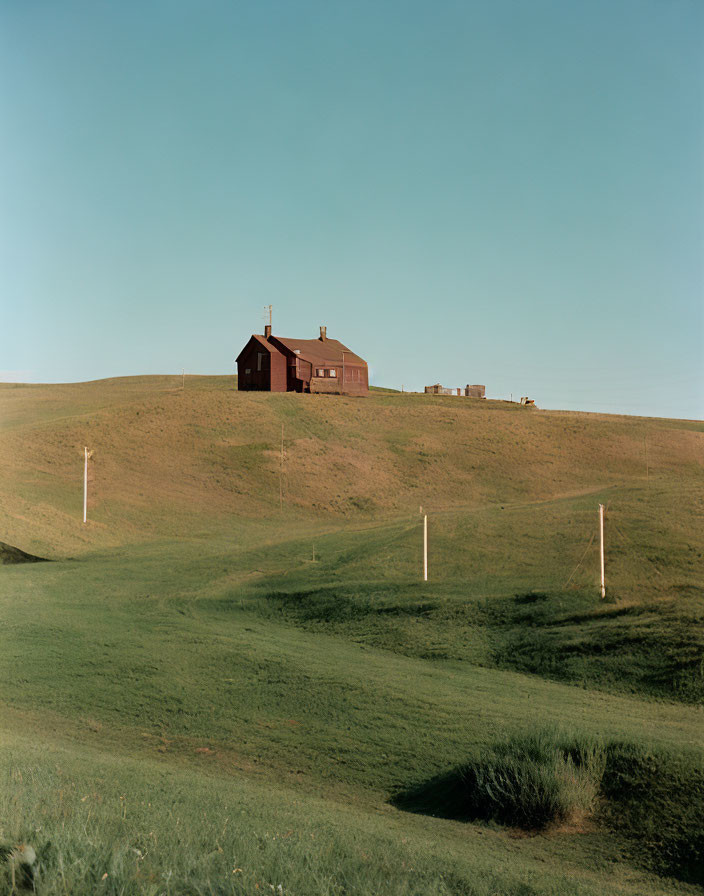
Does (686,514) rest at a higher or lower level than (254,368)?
lower

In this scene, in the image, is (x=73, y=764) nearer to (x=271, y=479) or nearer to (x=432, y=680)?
(x=432, y=680)

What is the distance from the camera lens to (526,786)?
286 inches

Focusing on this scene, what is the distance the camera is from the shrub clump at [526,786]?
717cm

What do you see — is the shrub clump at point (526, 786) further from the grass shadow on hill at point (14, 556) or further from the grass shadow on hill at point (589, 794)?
the grass shadow on hill at point (14, 556)

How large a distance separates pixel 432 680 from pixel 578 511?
36.5 feet

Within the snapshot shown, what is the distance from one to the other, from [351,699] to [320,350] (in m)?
51.2

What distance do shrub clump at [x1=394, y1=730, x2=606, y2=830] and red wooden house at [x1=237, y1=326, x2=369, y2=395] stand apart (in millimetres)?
51055

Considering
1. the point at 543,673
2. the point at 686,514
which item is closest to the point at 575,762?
the point at 543,673

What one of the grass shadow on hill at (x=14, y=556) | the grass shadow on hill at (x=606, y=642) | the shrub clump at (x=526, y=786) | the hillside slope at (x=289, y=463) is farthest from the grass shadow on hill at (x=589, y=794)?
the hillside slope at (x=289, y=463)

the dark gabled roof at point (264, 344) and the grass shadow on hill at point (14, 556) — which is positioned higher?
the dark gabled roof at point (264, 344)

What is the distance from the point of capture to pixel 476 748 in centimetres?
920

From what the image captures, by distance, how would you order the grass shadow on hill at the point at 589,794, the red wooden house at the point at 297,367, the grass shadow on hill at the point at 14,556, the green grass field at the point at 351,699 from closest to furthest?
the green grass field at the point at 351,699 → the grass shadow on hill at the point at 589,794 → the grass shadow on hill at the point at 14,556 → the red wooden house at the point at 297,367

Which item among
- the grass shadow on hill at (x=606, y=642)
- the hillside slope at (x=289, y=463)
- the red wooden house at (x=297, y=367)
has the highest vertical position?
the red wooden house at (x=297, y=367)

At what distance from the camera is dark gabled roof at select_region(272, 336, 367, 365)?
194ft
